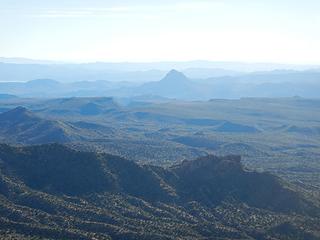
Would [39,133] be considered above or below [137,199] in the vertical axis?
below

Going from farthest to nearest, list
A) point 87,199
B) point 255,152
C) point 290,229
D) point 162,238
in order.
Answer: point 255,152 → point 87,199 → point 290,229 → point 162,238

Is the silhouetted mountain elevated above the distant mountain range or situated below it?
below

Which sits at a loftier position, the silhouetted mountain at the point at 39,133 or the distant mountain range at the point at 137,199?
the distant mountain range at the point at 137,199

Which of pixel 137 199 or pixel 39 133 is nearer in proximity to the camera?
pixel 137 199

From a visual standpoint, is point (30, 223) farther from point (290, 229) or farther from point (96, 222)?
point (290, 229)

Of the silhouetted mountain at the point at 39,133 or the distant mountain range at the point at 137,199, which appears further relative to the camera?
the silhouetted mountain at the point at 39,133

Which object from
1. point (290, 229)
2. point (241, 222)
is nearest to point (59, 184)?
point (241, 222)

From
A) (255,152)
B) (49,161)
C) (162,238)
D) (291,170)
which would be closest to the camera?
(162,238)

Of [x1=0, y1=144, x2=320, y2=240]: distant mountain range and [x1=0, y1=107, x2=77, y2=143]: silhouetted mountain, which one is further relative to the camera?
[x1=0, y1=107, x2=77, y2=143]: silhouetted mountain
